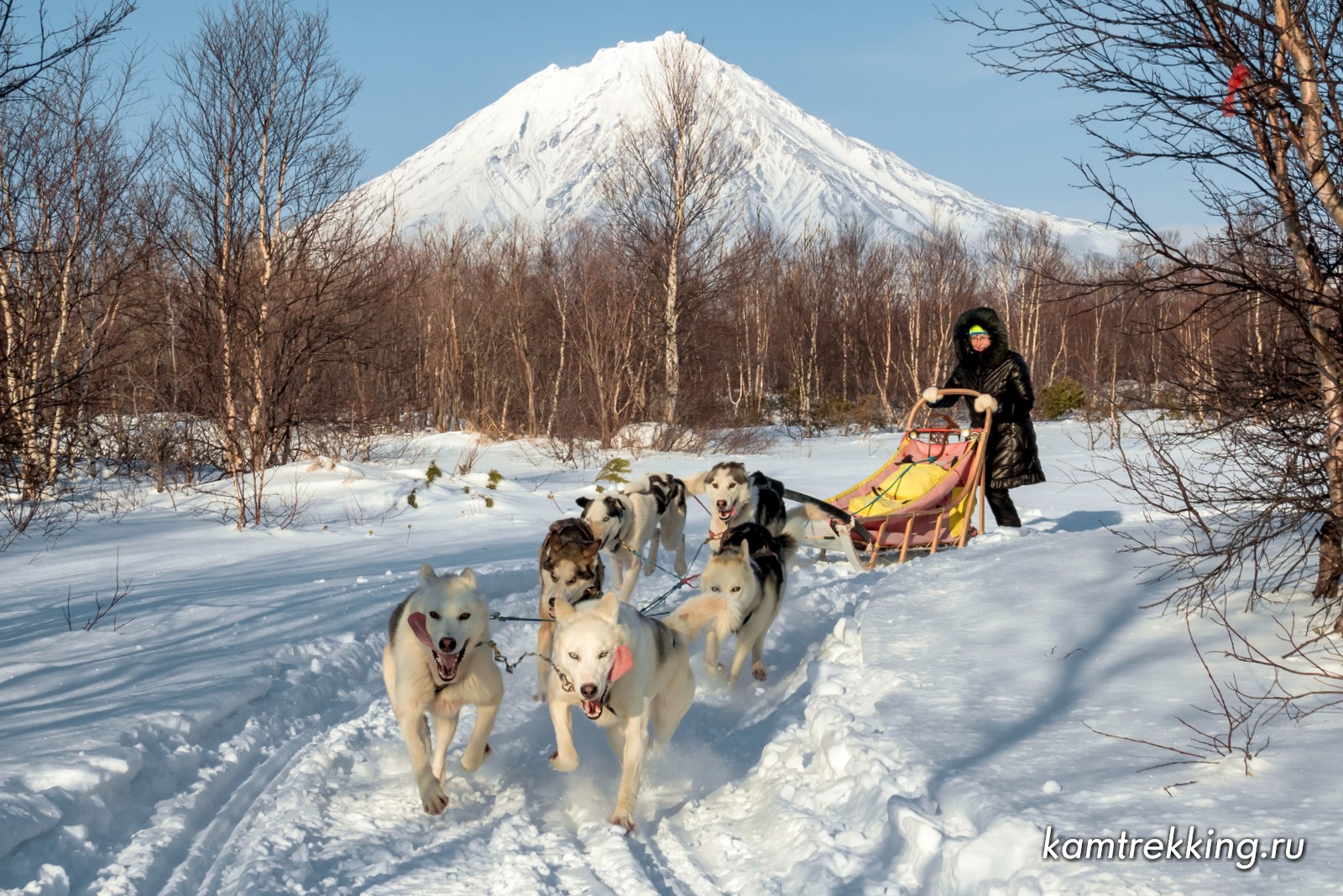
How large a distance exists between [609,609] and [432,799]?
0.94 metres

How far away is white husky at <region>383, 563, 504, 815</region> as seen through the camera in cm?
366

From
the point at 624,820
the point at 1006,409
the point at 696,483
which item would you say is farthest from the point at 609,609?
the point at 1006,409

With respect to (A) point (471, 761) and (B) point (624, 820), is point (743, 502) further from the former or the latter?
(B) point (624, 820)

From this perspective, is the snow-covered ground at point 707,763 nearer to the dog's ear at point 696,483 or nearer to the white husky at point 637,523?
the white husky at point 637,523

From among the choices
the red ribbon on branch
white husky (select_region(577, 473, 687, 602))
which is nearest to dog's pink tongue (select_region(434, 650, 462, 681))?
white husky (select_region(577, 473, 687, 602))

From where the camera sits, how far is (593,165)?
426 ft

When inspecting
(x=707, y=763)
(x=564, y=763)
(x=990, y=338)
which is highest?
(x=990, y=338)

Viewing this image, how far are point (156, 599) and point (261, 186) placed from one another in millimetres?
7120

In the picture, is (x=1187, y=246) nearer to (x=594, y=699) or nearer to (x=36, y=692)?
(x=594, y=699)

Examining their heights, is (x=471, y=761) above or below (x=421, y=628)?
below

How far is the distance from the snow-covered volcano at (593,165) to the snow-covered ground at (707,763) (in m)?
116

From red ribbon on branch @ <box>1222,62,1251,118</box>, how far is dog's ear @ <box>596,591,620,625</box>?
3.16 meters

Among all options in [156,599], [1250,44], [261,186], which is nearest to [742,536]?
[1250,44]

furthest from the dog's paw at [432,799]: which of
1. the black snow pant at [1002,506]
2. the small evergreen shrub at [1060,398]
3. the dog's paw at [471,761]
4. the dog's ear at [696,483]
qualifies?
the small evergreen shrub at [1060,398]
